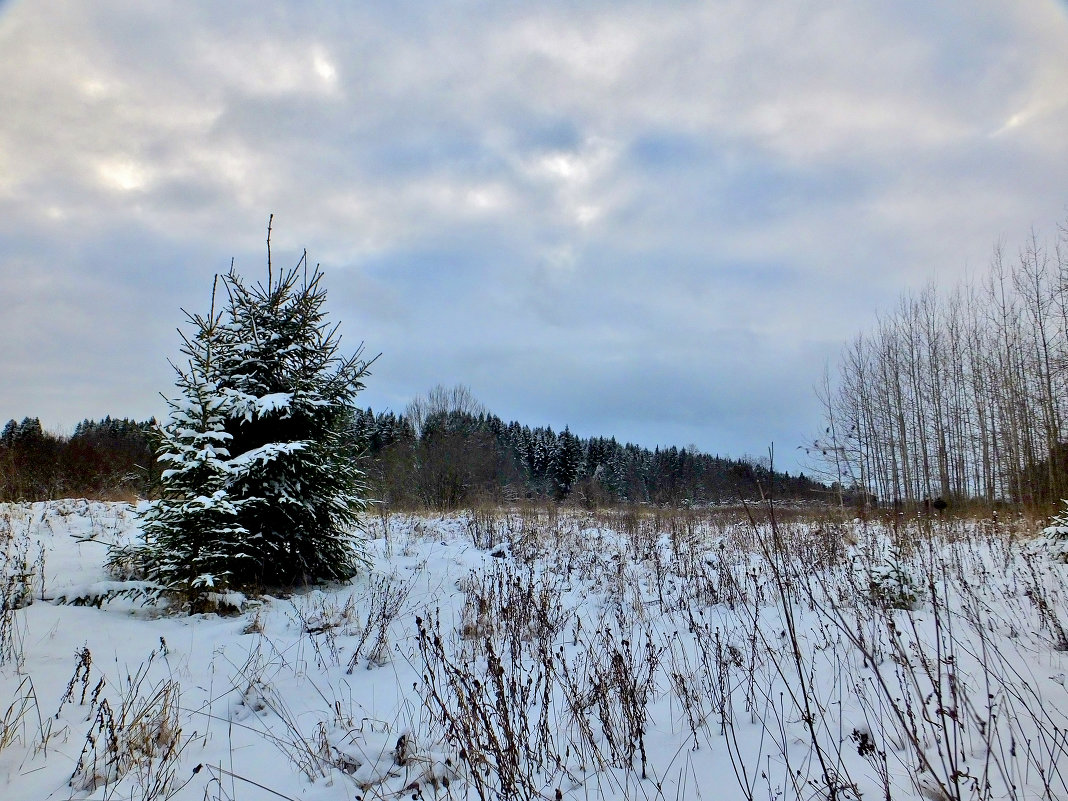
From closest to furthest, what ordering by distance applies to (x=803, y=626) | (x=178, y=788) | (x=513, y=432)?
(x=178, y=788), (x=803, y=626), (x=513, y=432)

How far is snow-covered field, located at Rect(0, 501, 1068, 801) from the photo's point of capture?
2.47 m

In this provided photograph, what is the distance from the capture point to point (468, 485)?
80.4ft

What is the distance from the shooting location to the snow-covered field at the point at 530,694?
247 cm

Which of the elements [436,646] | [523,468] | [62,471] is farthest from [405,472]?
[523,468]

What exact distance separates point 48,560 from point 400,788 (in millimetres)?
5965

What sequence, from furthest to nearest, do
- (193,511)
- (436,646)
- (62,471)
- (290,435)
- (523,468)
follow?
(523,468) → (62,471) → (290,435) → (193,511) → (436,646)

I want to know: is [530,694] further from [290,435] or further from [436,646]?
[290,435]

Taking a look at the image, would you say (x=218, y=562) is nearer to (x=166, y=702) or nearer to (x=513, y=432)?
(x=166, y=702)

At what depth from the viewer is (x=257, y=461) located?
576cm

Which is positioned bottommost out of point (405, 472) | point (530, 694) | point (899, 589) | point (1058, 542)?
point (530, 694)

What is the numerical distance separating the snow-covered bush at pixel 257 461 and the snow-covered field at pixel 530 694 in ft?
1.57

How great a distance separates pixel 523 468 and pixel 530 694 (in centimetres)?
5083

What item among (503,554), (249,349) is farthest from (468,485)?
(249,349)

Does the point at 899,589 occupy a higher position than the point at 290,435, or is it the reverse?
the point at 290,435
